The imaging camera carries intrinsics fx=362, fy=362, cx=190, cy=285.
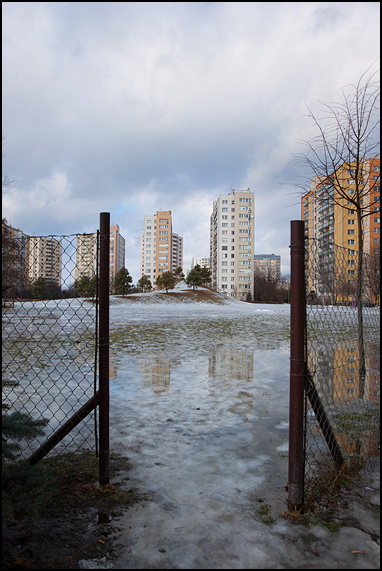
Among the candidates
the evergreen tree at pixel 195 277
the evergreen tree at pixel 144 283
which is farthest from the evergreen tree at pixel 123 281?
the evergreen tree at pixel 144 283

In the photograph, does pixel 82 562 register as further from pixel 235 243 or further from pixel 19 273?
pixel 235 243

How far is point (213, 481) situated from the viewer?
287 cm

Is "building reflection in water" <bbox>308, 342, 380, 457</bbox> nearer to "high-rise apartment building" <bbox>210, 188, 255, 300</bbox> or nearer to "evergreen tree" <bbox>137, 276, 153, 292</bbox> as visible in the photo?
"evergreen tree" <bbox>137, 276, 153, 292</bbox>

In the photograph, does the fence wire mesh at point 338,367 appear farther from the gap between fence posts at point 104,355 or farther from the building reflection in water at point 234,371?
the gap between fence posts at point 104,355

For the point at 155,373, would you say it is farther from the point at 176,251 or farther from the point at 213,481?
the point at 176,251

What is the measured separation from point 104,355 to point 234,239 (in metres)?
99.0

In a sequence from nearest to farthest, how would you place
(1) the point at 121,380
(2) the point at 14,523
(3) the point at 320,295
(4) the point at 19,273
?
(2) the point at 14,523 < (4) the point at 19,273 < (3) the point at 320,295 < (1) the point at 121,380

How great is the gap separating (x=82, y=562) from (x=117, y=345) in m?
8.96

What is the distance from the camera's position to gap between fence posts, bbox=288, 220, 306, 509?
8.03 ft

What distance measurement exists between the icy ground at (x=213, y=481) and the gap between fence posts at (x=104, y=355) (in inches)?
13.9

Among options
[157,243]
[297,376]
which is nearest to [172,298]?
[297,376]

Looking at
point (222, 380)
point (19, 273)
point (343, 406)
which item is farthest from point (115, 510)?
point (222, 380)

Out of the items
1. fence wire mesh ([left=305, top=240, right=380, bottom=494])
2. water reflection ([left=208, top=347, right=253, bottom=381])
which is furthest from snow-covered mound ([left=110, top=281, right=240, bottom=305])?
fence wire mesh ([left=305, top=240, right=380, bottom=494])

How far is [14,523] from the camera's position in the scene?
2.24m
